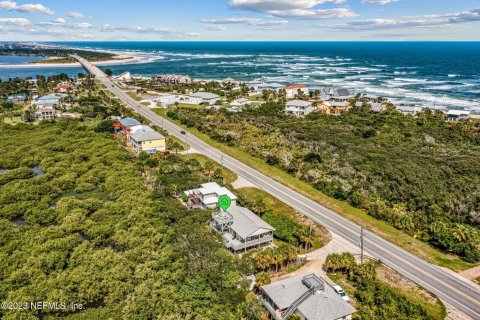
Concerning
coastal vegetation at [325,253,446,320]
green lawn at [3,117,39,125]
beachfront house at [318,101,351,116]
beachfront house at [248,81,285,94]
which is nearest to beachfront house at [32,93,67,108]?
green lawn at [3,117,39,125]

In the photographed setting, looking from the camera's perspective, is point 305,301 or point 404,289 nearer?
point 305,301

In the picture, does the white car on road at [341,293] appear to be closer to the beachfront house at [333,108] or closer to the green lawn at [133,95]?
the beachfront house at [333,108]

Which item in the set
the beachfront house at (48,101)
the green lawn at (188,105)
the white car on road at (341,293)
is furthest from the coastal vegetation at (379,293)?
the beachfront house at (48,101)

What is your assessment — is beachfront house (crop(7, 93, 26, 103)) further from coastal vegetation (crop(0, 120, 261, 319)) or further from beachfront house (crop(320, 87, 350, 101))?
beachfront house (crop(320, 87, 350, 101))

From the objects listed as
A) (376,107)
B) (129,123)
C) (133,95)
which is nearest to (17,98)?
(133,95)

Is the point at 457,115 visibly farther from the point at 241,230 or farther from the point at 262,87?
the point at 241,230

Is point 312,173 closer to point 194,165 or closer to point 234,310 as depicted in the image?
point 194,165
